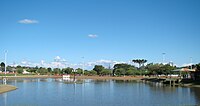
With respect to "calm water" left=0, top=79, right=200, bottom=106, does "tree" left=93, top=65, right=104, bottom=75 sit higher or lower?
higher

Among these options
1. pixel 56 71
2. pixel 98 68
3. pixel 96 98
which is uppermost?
pixel 98 68

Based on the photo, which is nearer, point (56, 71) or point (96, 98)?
point (96, 98)

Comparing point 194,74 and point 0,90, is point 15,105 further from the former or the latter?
point 194,74

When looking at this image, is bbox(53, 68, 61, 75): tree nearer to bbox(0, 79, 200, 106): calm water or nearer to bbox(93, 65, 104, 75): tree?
bbox(93, 65, 104, 75): tree

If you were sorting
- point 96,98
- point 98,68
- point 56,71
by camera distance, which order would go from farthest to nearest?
point 56,71 → point 98,68 → point 96,98

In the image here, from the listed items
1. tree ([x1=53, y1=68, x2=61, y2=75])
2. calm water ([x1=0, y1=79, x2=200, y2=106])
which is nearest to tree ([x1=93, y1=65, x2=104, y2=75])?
tree ([x1=53, y1=68, x2=61, y2=75])

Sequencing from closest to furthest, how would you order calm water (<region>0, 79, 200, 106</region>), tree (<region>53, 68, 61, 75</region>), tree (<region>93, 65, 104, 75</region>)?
calm water (<region>0, 79, 200, 106</region>) → tree (<region>93, 65, 104, 75</region>) → tree (<region>53, 68, 61, 75</region>)

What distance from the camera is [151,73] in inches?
5940

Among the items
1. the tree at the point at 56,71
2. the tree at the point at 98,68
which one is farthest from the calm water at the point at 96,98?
the tree at the point at 56,71

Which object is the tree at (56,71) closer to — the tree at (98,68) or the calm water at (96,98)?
the tree at (98,68)

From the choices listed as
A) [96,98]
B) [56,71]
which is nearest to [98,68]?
[56,71]

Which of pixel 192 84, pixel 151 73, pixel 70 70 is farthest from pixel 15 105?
pixel 70 70

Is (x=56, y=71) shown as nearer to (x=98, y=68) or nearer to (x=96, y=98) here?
(x=98, y=68)

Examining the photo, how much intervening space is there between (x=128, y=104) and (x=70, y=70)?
140457 mm
